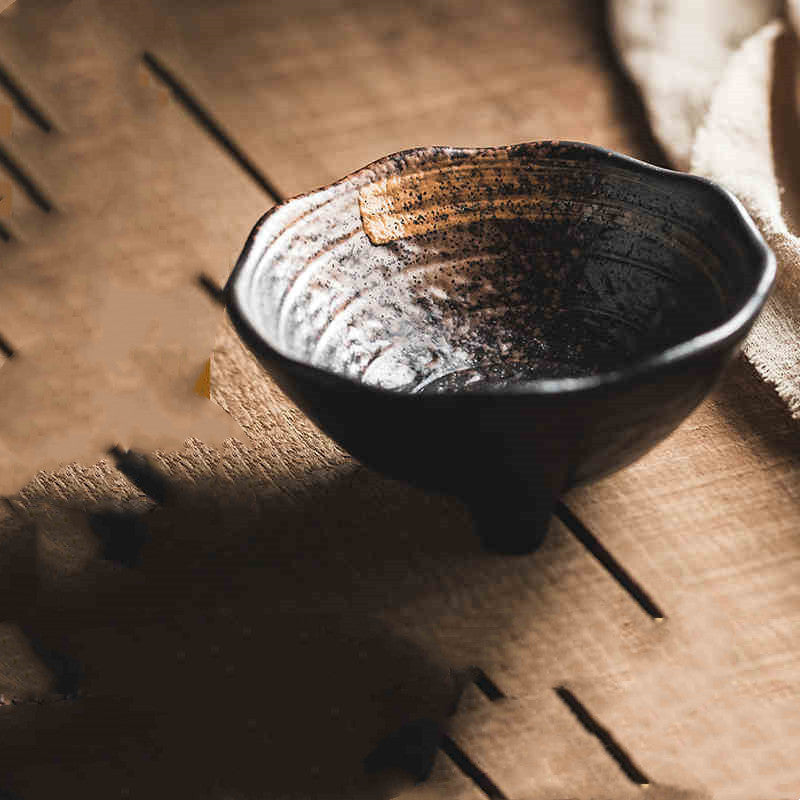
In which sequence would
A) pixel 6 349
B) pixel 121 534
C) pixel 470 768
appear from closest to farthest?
pixel 470 768 < pixel 121 534 < pixel 6 349

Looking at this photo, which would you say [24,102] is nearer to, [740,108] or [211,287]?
[211,287]

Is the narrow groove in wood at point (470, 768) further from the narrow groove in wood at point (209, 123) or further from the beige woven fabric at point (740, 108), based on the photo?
the narrow groove in wood at point (209, 123)

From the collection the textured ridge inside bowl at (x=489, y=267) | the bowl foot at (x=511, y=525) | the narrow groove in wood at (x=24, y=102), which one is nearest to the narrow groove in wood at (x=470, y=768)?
the bowl foot at (x=511, y=525)

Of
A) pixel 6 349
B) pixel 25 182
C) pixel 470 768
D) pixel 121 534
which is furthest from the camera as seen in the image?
pixel 25 182

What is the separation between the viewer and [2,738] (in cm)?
63

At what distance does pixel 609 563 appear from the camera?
0.69 m

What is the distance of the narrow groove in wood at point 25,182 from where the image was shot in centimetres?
103

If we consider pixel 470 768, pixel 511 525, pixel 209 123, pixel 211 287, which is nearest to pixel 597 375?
pixel 511 525

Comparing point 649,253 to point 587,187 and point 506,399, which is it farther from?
point 506,399

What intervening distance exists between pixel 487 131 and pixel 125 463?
465mm

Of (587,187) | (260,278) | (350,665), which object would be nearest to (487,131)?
(587,187)

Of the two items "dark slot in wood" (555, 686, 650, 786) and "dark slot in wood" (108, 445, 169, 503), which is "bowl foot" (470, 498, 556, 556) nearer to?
"dark slot in wood" (555, 686, 650, 786)

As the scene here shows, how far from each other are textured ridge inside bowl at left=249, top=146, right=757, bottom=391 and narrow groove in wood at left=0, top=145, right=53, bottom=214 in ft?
1.29

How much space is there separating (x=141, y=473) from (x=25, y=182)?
0.38 m
